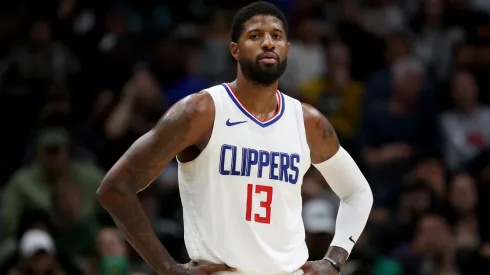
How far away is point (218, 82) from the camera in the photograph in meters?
11.2

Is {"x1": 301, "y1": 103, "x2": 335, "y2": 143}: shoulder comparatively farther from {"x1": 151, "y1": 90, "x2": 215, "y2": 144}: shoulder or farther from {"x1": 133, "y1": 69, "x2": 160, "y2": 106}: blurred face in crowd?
{"x1": 133, "y1": 69, "x2": 160, "y2": 106}: blurred face in crowd

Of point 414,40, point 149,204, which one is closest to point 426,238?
point 149,204

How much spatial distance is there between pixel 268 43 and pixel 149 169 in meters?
0.92

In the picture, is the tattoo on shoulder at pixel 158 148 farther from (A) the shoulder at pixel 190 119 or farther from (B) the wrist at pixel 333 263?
(B) the wrist at pixel 333 263

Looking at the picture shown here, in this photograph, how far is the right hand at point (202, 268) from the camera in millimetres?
5211

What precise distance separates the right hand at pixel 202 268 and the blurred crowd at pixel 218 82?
3398 millimetres

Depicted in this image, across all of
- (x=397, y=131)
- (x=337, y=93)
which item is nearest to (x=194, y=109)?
(x=397, y=131)

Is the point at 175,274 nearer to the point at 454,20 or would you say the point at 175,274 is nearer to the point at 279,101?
the point at 279,101

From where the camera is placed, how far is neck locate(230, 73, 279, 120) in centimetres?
562

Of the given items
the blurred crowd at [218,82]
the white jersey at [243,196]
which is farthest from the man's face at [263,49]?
the blurred crowd at [218,82]

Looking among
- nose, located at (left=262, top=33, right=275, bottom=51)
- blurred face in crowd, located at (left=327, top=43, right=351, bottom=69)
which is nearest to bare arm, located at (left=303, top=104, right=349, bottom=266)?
nose, located at (left=262, top=33, right=275, bottom=51)

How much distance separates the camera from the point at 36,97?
35.9ft

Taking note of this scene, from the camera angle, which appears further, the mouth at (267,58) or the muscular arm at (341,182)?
the muscular arm at (341,182)

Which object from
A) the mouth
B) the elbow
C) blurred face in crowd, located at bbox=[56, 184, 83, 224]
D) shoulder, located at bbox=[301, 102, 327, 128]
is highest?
the mouth
